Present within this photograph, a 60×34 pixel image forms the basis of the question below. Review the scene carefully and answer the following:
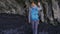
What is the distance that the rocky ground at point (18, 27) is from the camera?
865 cm

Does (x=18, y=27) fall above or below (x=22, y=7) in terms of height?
below

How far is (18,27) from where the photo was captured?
9.29 metres

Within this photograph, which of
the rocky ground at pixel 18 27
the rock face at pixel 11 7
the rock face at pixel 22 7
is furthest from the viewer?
the rock face at pixel 11 7

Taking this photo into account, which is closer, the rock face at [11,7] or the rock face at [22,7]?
the rock face at [22,7]

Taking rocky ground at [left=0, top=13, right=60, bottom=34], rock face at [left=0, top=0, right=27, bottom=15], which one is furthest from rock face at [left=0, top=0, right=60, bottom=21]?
rocky ground at [left=0, top=13, right=60, bottom=34]

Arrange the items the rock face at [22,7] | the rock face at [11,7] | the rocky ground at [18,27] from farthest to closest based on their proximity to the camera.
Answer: the rock face at [11,7] < the rock face at [22,7] < the rocky ground at [18,27]

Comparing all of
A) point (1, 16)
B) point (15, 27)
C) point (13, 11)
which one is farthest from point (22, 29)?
point (13, 11)

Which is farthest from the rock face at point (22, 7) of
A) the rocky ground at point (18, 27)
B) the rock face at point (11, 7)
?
the rocky ground at point (18, 27)

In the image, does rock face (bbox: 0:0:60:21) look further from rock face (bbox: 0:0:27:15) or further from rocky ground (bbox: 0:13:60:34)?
rocky ground (bbox: 0:13:60:34)

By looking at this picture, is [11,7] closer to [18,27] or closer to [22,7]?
[22,7]

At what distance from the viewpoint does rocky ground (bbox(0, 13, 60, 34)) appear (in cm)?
865

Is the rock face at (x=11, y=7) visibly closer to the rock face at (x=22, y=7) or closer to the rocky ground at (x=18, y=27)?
the rock face at (x=22, y=7)

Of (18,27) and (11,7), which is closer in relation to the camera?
(18,27)

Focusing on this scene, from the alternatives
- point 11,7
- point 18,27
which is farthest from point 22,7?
point 18,27
